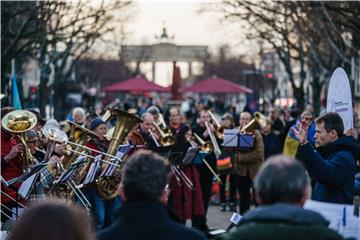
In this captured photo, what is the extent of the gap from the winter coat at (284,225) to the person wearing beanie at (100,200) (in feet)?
26.3

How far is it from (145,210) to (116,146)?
337 inches

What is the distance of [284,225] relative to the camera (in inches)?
198

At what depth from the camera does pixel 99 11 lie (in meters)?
33.8

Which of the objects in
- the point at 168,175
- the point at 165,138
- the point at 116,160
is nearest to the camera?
the point at 168,175

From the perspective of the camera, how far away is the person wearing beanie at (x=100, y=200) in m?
13.4

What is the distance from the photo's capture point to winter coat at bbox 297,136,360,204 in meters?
7.79

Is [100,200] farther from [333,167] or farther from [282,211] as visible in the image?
[282,211]

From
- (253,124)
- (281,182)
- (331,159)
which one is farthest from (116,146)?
(281,182)

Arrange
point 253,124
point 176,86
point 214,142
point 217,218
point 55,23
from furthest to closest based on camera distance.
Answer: point 176,86 < point 55,23 < point 253,124 < point 217,218 < point 214,142

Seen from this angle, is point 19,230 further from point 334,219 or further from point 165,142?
point 165,142

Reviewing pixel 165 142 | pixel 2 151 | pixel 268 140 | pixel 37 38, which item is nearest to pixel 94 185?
pixel 2 151

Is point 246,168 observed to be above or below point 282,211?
below

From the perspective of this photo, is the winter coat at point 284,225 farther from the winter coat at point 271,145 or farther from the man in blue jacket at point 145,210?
the winter coat at point 271,145

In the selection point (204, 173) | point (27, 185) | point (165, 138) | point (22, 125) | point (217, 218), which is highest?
point (22, 125)
